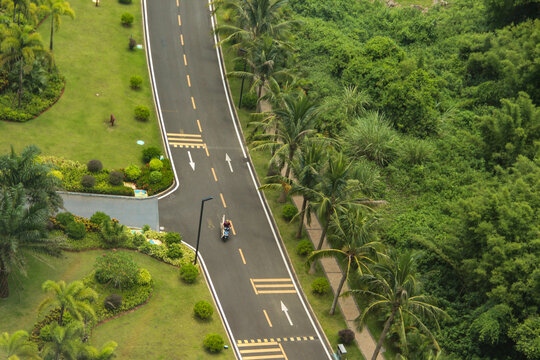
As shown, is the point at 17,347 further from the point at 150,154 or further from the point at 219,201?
the point at 150,154

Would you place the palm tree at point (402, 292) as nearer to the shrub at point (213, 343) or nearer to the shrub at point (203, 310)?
the shrub at point (213, 343)

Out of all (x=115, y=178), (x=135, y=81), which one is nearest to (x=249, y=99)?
(x=135, y=81)

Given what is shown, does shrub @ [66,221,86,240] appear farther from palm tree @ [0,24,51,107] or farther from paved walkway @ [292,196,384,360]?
paved walkway @ [292,196,384,360]

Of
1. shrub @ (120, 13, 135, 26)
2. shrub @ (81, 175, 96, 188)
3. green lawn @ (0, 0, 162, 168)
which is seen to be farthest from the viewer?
shrub @ (120, 13, 135, 26)

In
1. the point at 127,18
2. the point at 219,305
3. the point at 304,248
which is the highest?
the point at 127,18

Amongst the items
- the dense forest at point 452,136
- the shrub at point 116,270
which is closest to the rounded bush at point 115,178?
the shrub at point 116,270

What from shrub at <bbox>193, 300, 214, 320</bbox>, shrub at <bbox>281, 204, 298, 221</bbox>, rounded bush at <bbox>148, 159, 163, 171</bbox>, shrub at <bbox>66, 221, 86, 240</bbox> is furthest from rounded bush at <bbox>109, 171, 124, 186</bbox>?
shrub at <bbox>281, 204, 298, 221</bbox>

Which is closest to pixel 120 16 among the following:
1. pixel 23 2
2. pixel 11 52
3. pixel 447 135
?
pixel 23 2
